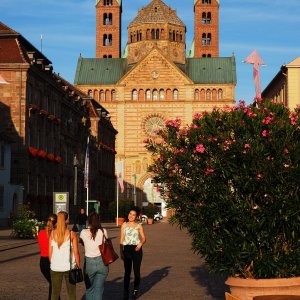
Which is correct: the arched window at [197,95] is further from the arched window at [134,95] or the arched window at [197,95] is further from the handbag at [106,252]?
the handbag at [106,252]

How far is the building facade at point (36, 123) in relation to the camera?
51.2 meters

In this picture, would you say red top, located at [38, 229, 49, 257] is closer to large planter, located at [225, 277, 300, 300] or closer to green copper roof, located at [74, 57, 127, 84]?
large planter, located at [225, 277, 300, 300]

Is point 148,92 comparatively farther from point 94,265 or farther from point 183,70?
point 94,265

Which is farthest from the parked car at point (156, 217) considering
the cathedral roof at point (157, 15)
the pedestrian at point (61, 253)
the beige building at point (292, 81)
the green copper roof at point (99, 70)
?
the pedestrian at point (61, 253)

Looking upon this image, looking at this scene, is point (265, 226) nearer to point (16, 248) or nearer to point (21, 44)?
point (16, 248)

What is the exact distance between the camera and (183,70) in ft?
386

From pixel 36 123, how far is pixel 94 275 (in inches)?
1719

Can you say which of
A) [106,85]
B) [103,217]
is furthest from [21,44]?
[106,85]

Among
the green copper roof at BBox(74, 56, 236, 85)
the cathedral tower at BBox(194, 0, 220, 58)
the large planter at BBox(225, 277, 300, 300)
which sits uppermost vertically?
the cathedral tower at BBox(194, 0, 220, 58)

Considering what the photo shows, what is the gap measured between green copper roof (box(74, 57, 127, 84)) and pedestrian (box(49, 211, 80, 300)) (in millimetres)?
105869

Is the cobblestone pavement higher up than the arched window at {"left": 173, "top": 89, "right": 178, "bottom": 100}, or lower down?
lower down

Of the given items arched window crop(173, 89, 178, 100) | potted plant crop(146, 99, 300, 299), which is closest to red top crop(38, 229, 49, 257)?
potted plant crop(146, 99, 300, 299)

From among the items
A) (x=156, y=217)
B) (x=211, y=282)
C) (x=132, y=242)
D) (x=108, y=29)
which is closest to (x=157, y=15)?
(x=108, y=29)

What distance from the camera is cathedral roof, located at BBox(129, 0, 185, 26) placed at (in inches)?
4815
